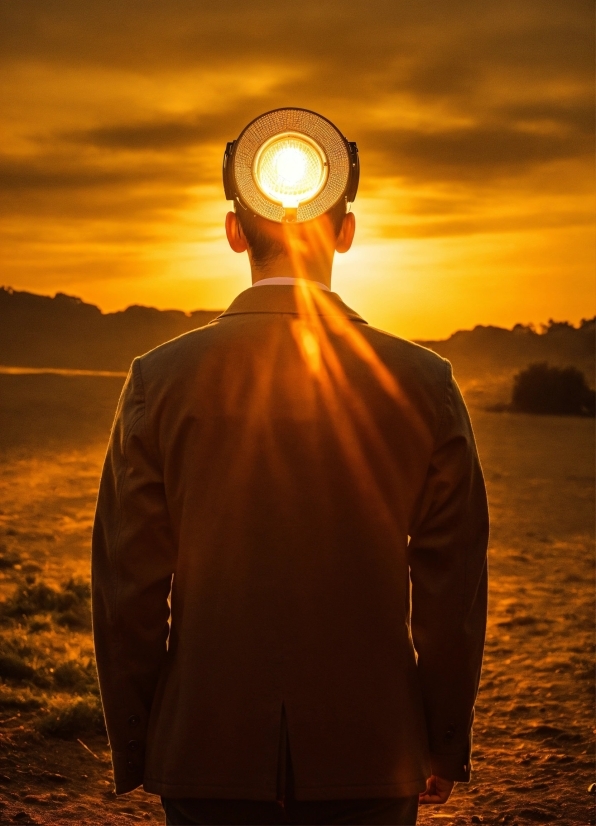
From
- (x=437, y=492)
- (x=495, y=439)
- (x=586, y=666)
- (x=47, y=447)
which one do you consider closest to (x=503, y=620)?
(x=586, y=666)

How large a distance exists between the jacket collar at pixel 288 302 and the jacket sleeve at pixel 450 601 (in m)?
0.28

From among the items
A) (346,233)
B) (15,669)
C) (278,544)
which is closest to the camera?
(278,544)

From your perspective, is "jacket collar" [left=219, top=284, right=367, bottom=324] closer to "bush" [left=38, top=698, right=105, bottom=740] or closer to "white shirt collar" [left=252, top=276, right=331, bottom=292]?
"white shirt collar" [left=252, top=276, right=331, bottom=292]

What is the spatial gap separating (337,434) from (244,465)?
19cm

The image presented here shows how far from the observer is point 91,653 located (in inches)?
283

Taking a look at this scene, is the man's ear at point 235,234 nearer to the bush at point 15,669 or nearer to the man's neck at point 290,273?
the man's neck at point 290,273

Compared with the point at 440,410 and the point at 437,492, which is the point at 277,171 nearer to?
the point at 440,410

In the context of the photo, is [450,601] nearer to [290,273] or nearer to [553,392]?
[290,273]

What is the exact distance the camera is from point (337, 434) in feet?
5.99

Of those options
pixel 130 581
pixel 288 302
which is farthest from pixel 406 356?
pixel 130 581

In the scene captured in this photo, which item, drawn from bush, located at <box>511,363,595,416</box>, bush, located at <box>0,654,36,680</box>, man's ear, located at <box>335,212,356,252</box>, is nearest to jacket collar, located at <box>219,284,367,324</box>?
man's ear, located at <box>335,212,356,252</box>

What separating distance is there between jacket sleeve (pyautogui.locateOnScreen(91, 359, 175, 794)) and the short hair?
0.35 m

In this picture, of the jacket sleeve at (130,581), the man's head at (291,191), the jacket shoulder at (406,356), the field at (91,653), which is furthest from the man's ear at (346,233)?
the field at (91,653)

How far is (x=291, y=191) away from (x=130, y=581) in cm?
90
